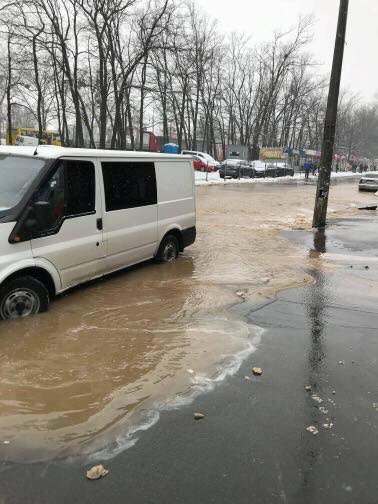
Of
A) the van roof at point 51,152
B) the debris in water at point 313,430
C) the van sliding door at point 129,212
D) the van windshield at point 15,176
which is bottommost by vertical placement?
the debris in water at point 313,430

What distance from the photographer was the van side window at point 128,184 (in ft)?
21.8

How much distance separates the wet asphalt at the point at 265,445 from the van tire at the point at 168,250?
3385 mm

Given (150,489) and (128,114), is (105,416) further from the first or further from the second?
(128,114)

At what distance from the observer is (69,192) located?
5867 millimetres

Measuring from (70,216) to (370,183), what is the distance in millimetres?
32617

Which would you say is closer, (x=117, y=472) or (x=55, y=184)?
(x=117, y=472)

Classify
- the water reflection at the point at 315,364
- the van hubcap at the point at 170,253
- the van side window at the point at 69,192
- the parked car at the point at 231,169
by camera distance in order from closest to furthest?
the water reflection at the point at 315,364 < the van side window at the point at 69,192 < the van hubcap at the point at 170,253 < the parked car at the point at 231,169

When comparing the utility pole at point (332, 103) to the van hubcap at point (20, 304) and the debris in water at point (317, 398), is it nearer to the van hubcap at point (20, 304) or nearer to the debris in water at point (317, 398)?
the van hubcap at point (20, 304)

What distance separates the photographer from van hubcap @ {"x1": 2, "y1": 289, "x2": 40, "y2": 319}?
521 cm

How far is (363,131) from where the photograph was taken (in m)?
106

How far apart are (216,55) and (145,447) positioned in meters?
59.0

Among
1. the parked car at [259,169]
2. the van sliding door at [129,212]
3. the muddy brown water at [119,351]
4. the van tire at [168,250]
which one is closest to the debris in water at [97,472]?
the muddy brown water at [119,351]

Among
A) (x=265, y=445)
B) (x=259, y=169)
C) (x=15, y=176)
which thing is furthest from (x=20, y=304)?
(x=259, y=169)

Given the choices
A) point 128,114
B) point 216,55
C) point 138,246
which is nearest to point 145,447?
point 138,246
